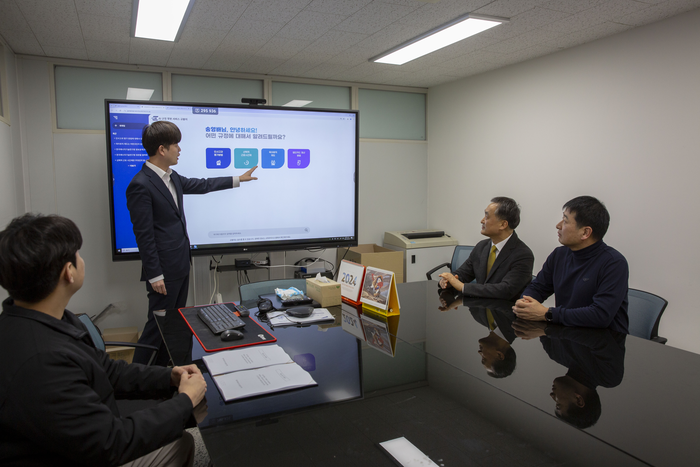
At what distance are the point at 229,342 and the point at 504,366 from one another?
1017mm

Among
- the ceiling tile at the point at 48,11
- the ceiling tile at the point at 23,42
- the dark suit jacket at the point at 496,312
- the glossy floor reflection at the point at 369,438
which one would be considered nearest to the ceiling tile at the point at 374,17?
the ceiling tile at the point at 48,11

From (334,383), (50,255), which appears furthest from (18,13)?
(334,383)

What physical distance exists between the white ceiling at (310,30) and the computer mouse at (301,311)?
1.89m

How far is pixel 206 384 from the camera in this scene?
1343 millimetres

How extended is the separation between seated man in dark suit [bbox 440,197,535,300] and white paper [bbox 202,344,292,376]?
1321 millimetres

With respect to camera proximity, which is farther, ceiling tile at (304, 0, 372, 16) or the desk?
ceiling tile at (304, 0, 372, 16)

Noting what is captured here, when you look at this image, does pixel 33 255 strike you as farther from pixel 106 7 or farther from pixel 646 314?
pixel 646 314

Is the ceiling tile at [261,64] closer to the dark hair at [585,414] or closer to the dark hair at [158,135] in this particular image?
the dark hair at [158,135]

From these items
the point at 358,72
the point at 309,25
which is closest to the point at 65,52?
the point at 309,25

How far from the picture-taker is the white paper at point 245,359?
147 centimetres

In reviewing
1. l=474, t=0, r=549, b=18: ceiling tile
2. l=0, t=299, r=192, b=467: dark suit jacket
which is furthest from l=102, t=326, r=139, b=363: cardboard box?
l=474, t=0, r=549, b=18: ceiling tile

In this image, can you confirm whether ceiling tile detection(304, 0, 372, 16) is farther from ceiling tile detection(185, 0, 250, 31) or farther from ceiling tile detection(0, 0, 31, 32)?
ceiling tile detection(0, 0, 31, 32)

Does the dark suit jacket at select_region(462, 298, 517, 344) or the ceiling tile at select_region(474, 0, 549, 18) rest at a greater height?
the ceiling tile at select_region(474, 0, 549, 18)

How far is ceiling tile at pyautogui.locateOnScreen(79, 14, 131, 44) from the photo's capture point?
295 cm
